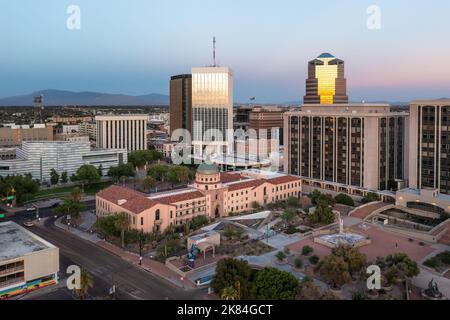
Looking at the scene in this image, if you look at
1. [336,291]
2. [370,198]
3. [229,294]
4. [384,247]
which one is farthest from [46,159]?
[336,291]

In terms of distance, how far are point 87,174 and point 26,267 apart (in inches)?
2240

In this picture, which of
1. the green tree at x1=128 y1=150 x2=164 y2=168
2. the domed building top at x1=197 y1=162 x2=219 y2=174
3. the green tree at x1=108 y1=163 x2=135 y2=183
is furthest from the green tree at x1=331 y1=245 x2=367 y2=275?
the green tree at x1=128 y1=150 x2=164 y2=168

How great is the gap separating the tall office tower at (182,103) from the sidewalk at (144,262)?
115 meters

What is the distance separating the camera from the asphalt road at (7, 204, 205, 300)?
47.3m

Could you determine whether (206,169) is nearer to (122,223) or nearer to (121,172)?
(122,223)

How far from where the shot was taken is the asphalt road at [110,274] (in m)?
47.3

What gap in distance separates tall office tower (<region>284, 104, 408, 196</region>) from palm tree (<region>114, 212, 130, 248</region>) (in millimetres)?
47860

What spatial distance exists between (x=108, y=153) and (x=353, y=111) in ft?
220

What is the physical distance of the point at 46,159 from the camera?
109250 millimetres

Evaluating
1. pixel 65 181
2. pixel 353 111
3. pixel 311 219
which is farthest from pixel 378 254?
pixel 65 181

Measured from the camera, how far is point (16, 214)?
80938mm

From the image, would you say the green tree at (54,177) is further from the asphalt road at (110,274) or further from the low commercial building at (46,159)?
the asphalt road at (110,274)

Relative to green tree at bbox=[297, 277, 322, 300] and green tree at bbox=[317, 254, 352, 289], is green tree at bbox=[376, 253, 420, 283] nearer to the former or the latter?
green tree at bbox=[317, 254, 352, 289]
